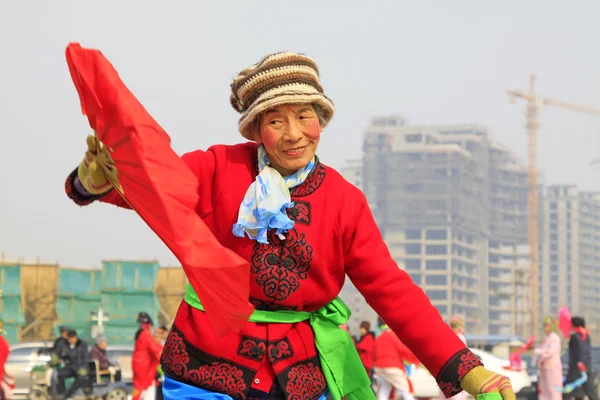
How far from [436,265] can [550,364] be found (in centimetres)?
14898

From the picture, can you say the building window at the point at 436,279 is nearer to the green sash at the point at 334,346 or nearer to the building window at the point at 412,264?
the building window at the point at 412,264

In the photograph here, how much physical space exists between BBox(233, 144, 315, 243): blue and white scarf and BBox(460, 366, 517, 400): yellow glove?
767 millimetres

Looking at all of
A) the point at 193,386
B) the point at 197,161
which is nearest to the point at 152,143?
the point at 197,161

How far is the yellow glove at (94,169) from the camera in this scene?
3297mm

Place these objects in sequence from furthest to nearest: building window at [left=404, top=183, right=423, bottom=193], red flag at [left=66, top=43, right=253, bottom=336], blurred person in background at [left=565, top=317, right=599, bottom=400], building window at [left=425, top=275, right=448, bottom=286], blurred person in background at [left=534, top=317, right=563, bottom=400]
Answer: building window at [left=404, top=183, right=423, bottom=193] < building window at [left=425, top=275, right=448, bottom=286] < blurred person in background at [left=565, top=317, right=599, bottom=400] < blurred person in background at [left=534, top=317, right=563, bottom=400] < red flag at [left=66, top=43, right=253, bottom=336]

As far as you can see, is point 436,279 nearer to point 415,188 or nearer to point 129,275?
point 415,188

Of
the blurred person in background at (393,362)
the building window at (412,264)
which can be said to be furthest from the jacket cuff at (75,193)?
the building window at (412,264)

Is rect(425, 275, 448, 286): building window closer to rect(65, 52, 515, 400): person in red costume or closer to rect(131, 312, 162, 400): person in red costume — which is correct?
rect(131, 312, 162, 400): person in red costume

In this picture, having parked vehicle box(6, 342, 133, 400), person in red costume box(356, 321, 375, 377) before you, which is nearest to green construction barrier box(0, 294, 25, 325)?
parked vehicle box(6, 342, 133, 400)

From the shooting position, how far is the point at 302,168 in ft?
12.3

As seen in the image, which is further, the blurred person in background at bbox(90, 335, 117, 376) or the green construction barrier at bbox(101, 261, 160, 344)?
the green construction barrier at bbox(101, 261, 160, 344)

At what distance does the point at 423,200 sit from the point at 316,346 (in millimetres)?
160203

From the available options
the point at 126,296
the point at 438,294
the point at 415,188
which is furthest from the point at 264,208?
the point at 415,188

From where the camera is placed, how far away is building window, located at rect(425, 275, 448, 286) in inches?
6280
